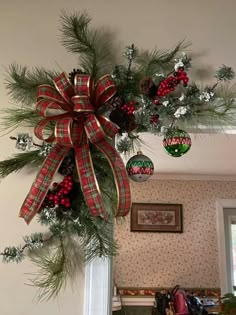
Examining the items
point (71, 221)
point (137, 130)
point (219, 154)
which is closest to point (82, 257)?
point (71, 221)

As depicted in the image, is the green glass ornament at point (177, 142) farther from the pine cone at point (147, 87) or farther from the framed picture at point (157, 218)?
the framed picture at point (157, 218)

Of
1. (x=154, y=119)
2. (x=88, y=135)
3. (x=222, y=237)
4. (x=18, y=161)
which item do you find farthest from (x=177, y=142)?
(x=222, y=237)

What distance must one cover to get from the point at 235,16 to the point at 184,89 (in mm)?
392

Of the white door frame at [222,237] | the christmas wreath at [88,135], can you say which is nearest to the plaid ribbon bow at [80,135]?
the christmas wreath at [88,135]

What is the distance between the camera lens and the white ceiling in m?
2.00

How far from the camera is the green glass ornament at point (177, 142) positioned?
37.2 inches

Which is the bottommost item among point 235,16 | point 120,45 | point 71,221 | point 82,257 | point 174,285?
point 174,285

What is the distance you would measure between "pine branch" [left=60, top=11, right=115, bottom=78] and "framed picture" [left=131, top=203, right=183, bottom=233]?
174 centimetres

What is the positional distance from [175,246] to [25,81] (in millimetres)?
2210

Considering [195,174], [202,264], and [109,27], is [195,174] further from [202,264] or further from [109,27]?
[109,27]

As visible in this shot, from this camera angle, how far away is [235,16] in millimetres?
1218

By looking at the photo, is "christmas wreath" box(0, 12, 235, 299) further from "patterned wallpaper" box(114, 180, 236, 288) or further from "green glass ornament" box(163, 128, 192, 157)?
"patterned wallpaper" box(114, 180, 236, 288)

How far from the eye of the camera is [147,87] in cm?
97

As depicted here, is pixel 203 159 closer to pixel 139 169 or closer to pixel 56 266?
pixel 139 169
